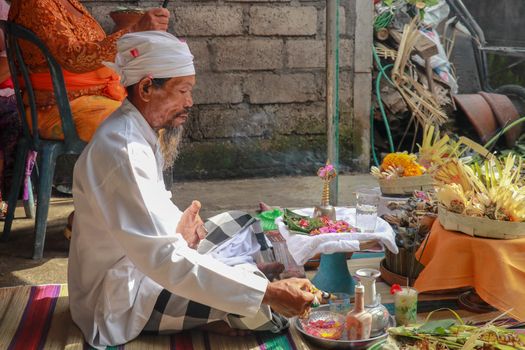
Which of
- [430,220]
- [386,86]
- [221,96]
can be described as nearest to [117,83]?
[221,96]

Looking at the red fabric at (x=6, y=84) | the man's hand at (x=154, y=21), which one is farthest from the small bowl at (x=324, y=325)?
the red fabric at (x=6, y=84)

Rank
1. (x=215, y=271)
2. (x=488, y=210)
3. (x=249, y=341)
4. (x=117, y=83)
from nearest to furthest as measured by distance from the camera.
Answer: (x=215, y=271)
(x=249, y=341)
(x=488, y=210)
(x=117, y=83)

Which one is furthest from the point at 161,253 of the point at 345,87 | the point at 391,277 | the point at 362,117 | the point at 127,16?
the point at 362,117

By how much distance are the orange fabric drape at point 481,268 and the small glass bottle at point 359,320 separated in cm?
65

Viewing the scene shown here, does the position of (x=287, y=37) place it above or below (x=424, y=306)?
above

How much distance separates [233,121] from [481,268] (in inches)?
147

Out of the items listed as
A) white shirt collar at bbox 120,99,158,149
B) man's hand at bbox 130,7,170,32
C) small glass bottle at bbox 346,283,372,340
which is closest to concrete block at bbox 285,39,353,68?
man's hand at bbox 130,7,170,32

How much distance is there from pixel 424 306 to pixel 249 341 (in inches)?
38.9

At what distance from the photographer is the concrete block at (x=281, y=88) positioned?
6.62 meters

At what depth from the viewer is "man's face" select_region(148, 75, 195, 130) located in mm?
3002

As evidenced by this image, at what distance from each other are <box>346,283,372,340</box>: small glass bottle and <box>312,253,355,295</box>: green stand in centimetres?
61

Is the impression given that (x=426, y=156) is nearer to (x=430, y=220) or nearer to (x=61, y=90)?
(x=430, y=220)

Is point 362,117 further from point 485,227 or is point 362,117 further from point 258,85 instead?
point 485,227

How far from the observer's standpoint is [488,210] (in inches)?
133
